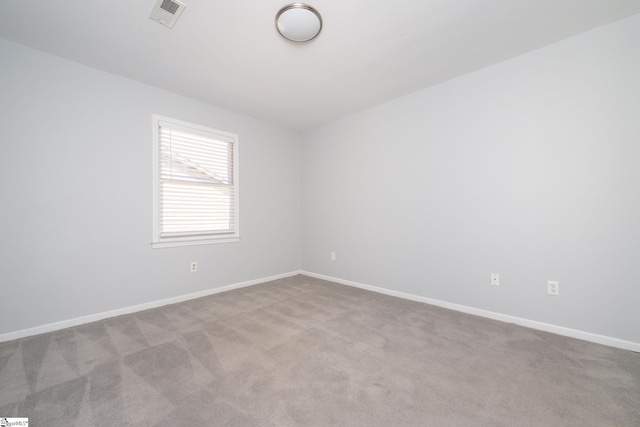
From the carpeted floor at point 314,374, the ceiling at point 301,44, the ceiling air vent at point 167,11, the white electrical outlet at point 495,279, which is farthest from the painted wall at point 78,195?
the white electrical outlet at point 495,279

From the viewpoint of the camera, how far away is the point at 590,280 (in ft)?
6.89

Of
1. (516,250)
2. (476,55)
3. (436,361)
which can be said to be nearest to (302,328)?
(436,361)

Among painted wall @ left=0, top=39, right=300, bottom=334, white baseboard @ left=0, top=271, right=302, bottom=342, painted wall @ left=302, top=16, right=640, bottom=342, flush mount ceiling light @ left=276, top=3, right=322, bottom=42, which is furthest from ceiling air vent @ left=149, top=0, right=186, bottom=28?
white baseboard @ left=0, top=271, right=302, bottom=342

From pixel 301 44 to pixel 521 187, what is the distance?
8.11ft

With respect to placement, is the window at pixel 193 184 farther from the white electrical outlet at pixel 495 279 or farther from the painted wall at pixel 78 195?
the white electrical outlet at pixel 495 279

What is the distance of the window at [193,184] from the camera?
3.01 m

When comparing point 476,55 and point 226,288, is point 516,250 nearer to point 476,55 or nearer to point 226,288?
point 476,55

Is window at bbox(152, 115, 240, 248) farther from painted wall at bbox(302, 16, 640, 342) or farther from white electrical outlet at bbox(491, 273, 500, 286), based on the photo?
white electrical outlet at bbox(491, 273, 500, 286)

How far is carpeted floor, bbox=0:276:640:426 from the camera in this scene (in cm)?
132

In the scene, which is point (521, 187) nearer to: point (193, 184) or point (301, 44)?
point (301, 44)

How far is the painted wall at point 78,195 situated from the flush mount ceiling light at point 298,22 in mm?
1881

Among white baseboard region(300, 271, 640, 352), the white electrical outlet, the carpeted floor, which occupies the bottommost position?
the carpeted floor

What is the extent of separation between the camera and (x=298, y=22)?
1.92 meters

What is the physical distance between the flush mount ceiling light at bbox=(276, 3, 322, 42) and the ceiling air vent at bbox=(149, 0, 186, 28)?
713 millimetres
